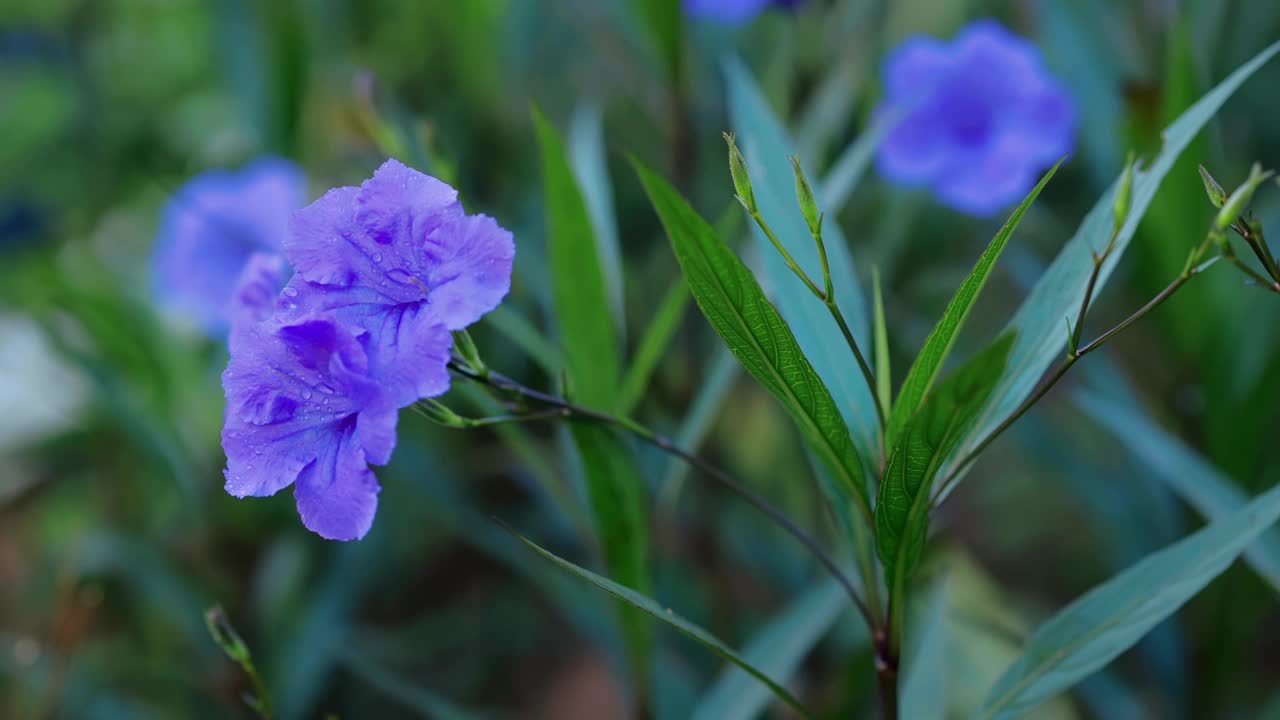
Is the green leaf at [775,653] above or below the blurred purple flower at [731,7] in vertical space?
below

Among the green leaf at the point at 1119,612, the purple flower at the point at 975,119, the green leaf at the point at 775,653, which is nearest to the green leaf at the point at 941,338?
the green leaf at the point at 1119,612

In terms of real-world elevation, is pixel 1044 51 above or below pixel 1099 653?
above

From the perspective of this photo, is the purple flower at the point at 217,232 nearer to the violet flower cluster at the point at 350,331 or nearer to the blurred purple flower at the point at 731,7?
the blurred purple flower at the point at 731,7

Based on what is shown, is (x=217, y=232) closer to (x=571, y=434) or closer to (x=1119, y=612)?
(x=571, y=434)

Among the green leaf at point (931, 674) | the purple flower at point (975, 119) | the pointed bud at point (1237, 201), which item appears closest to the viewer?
the pointed bud at point (1237, 201)

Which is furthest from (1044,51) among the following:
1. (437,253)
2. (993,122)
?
(437,253)

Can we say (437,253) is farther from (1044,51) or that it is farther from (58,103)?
(58,103)

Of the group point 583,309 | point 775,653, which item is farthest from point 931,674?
point 583,309
